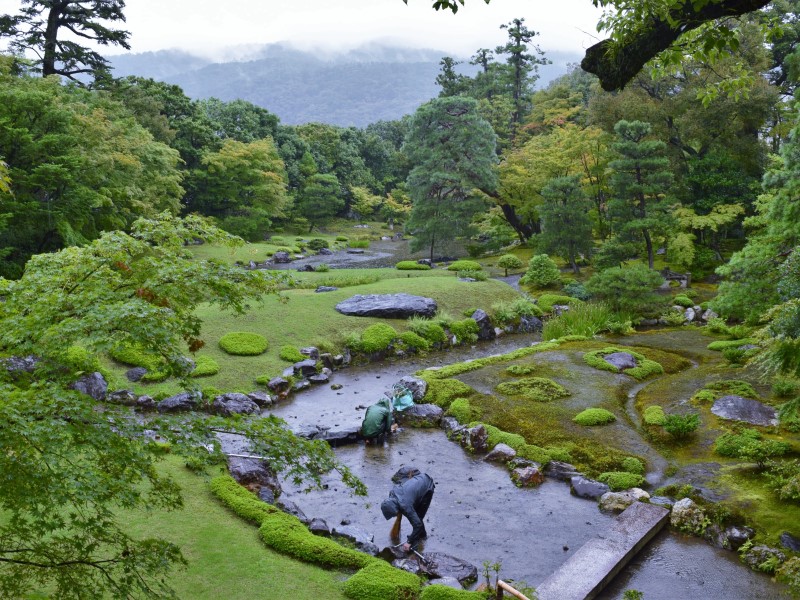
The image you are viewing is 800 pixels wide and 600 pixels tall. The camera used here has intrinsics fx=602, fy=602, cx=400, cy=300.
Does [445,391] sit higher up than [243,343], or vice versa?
[243,343]

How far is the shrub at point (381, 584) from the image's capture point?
7055mm

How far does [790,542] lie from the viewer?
872cm

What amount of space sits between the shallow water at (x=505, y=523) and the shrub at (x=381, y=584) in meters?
1.16

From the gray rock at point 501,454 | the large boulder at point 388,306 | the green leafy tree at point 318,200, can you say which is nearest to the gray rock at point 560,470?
the gray rock at point 501,454

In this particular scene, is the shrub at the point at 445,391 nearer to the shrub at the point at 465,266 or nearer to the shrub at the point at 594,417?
the shrub at the point at 594,417

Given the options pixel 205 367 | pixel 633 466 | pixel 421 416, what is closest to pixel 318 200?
pixel 205 367

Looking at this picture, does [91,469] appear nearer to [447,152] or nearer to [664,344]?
[664,344]

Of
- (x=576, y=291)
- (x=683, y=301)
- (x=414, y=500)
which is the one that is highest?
(x=576, y=291)

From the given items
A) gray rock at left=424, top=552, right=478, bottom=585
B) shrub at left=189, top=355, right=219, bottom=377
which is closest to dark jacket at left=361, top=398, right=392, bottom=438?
gray rock at left=424, top=552, right=478, bottom=585

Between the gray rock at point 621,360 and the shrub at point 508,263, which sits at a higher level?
the shrub at point 508,263

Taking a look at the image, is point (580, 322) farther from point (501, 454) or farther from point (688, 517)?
point (688, 517)

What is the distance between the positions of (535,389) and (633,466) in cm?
428

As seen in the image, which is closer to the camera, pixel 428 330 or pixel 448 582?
pixel 448 582

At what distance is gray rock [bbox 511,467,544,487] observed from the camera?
1129 centimetres
